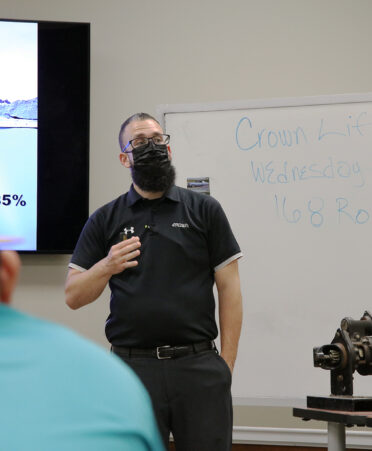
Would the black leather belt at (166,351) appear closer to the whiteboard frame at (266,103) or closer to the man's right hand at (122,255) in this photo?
the man's right hand at (122,255)

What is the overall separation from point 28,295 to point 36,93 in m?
1.02

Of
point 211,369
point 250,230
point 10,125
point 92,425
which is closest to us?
point 92,425

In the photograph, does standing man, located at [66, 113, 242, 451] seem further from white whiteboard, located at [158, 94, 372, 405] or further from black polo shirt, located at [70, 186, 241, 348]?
white whiteboard, located at [158, 94, 372, 405]

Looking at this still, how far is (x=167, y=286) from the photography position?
2.29 meters

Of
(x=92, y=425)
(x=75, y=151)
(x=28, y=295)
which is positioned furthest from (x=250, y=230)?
(x=92, y=425)

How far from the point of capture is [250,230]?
320 centimetres

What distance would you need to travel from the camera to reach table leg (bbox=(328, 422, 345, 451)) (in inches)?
83.6

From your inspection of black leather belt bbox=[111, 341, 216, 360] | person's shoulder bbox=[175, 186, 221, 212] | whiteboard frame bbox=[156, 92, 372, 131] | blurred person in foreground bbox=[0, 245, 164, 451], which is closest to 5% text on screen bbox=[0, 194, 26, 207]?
whiteboard frame bbox=[156, 92, 372, 131]

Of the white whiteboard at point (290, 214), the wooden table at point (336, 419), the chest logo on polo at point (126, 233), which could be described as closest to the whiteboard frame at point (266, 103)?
the white whiteboard at point (290, 214)

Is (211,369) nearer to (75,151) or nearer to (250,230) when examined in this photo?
A: (250,230)

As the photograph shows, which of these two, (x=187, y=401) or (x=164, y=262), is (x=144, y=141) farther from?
(x=187, y=401)

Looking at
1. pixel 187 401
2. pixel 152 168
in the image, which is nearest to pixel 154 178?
pixel 152 168

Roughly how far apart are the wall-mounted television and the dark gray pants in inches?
60.5

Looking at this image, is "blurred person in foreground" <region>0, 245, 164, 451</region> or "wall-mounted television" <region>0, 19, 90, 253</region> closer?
"blurred person in foreground" <region>0, 245, 164, 451</region>
